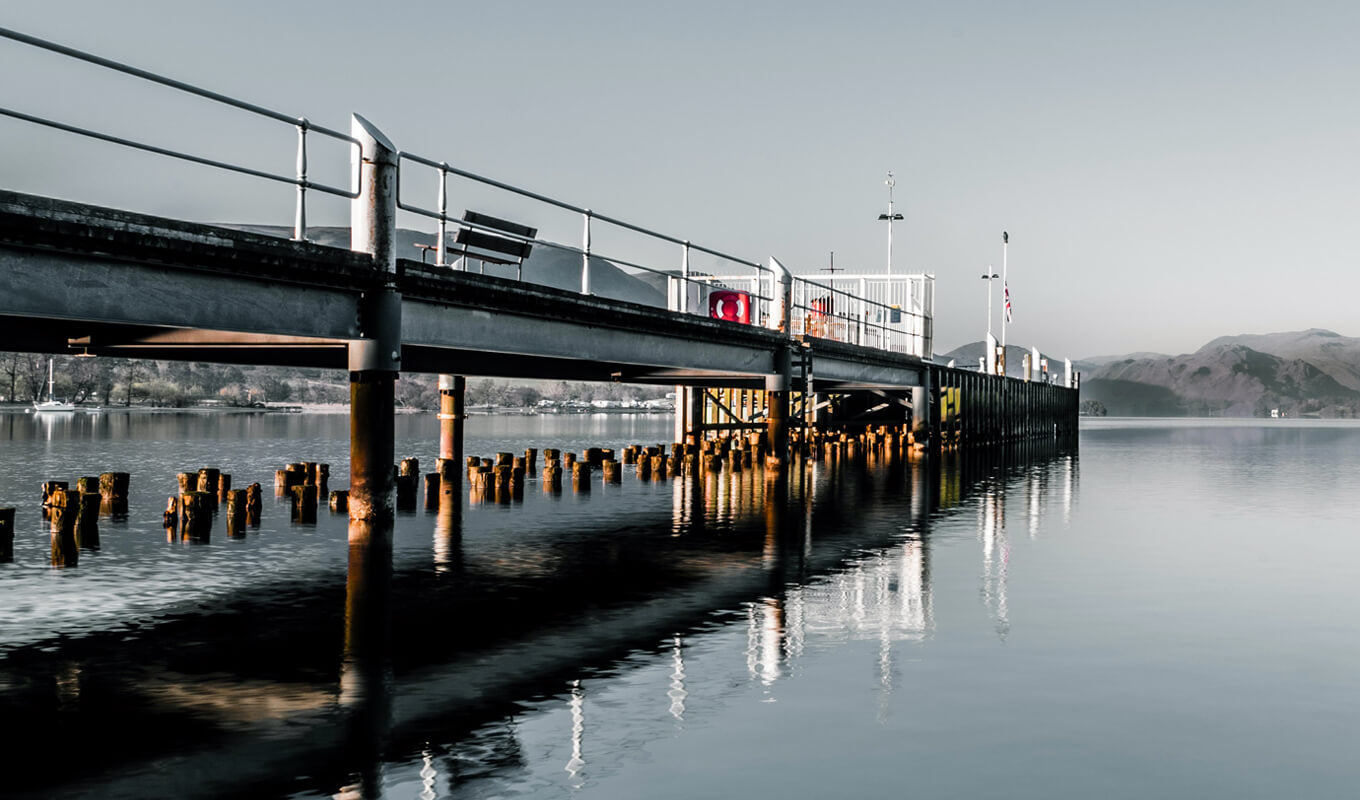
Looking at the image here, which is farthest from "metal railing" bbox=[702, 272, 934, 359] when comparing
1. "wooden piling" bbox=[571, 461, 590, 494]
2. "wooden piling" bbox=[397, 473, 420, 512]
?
"wooden piling" bbox=[397, 473, 420, 512]

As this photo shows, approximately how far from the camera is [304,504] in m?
20.1

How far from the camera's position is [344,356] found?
21609 millimetres

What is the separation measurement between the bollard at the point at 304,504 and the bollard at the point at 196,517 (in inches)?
75.1

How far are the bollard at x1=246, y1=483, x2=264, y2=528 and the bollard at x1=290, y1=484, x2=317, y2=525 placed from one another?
60 cm

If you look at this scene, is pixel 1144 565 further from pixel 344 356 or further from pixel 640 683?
pixel 344 356

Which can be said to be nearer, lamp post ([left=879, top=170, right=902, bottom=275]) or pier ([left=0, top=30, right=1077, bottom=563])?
pier ([left=0, top=30, right=1077, bottom=563])

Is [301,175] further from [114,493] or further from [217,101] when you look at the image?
[114,493]

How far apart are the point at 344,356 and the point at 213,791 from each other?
1627cm

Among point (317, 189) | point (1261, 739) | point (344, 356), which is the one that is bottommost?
point (1261, 739)

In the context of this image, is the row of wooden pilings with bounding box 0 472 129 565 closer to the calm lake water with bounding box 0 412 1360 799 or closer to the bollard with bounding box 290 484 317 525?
the calm lake water with bounding box 0 412 1360 799

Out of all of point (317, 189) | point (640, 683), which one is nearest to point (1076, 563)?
point (640, 683)

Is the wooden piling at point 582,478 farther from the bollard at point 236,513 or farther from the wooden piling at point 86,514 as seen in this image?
the wooden piling at point 86,514

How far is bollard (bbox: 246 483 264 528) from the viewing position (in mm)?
19703

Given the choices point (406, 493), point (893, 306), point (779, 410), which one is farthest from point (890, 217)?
point (406, 493)
